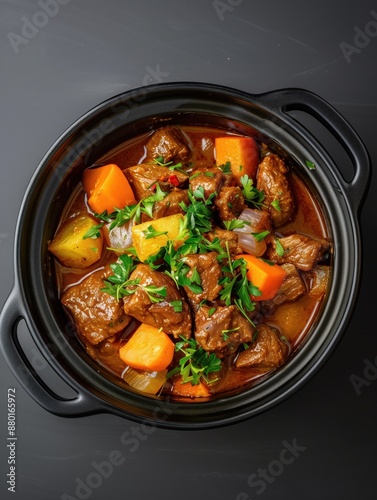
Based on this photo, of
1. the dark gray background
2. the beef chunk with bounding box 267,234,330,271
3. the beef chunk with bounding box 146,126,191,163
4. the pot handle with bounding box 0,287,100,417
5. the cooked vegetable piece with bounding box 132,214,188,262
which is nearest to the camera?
the pot handle with bounding box 0,287,100,417

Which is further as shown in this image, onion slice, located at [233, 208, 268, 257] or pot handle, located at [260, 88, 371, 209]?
onion slice, located at [233, 208, 268, 257]

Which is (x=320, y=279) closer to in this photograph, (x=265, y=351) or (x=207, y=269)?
(x=265, y=351)

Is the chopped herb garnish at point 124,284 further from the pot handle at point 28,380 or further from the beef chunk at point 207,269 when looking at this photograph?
the pot handle at point 28,380

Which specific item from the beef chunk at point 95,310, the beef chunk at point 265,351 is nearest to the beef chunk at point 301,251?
the beef chunk at point 265,351

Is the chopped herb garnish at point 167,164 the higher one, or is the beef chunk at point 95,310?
the chopped herb garnish at point 167,164

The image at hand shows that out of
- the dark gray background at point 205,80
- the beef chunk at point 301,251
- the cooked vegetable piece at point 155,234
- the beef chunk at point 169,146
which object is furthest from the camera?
the dark gray background at point 205,80

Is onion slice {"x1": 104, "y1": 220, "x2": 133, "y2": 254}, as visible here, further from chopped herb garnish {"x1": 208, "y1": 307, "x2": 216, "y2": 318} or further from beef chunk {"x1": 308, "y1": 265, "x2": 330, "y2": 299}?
beef chunk {"x1": 308, "y1": 265, "x2": 330, "y2": 299}

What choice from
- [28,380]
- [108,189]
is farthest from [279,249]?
[28,380]

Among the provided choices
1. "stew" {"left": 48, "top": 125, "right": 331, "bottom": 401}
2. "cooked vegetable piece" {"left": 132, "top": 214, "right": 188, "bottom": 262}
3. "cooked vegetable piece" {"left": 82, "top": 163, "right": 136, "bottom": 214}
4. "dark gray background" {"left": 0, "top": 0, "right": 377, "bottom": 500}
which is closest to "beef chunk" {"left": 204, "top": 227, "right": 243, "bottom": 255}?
"stew" {"left": 48, "top": 125, "right": 331, "bottom": 401}
